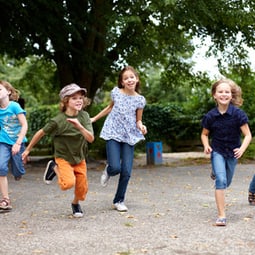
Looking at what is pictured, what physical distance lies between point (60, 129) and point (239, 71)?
11.1 metres

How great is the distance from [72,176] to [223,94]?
6.49 feet

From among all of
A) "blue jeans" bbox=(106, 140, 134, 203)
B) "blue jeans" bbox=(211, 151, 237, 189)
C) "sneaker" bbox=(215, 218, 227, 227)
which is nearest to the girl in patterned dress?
"blue jeans" bbox=(106, 140, 134, 203)

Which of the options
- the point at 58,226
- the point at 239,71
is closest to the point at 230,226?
the point at 58,226

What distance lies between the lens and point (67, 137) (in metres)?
6.40

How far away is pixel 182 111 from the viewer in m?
22.6

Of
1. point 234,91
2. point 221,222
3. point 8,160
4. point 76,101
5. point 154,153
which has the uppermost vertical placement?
point 234,91

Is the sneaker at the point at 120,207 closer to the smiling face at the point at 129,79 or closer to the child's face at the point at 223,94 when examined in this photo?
the smiling face at the point at 129,79

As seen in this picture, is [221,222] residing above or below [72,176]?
below

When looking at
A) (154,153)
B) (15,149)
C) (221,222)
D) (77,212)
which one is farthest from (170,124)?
(221,222)

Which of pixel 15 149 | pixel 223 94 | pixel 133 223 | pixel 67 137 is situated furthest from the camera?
pixel 15 149

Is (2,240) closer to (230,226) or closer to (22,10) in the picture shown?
(230,226)

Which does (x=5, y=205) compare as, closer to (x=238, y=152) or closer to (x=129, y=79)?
(x=129, y=79)

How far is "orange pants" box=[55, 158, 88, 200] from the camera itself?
6.15 meters

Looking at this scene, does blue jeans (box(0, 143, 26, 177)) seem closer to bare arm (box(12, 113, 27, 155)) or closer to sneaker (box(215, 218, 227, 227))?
bare arm (box(12, 113, 27, 155))
